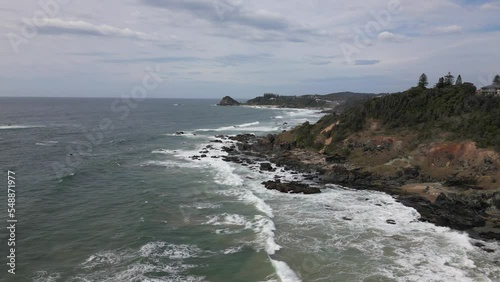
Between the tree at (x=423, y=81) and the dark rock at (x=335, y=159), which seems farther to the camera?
the tree at (x=423, y=81)

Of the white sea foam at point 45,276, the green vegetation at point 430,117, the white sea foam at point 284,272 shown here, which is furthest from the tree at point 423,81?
the white sea foam at point 45,276

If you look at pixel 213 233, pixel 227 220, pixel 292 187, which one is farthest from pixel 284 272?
pixel 292 187

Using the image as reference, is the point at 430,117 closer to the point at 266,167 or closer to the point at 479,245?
the point at 266,167

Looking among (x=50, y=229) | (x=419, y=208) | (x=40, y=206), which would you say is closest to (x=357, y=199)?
(x=419, y=208)

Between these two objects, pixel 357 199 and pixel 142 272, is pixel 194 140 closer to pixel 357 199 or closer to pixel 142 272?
pixel 357 199

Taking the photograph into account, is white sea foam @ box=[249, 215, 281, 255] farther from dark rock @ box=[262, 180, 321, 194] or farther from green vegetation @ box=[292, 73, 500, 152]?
green vegetation @ box=[292, 73, 500, 152]

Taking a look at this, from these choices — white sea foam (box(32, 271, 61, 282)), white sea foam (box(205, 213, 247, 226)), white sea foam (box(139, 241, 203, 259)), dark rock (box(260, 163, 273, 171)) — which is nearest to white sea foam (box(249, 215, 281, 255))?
white sea foam (box(205, 213, 247, 226))

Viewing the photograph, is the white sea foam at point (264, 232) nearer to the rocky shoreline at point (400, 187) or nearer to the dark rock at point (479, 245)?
the rocky shoreline at point (400, 187)
